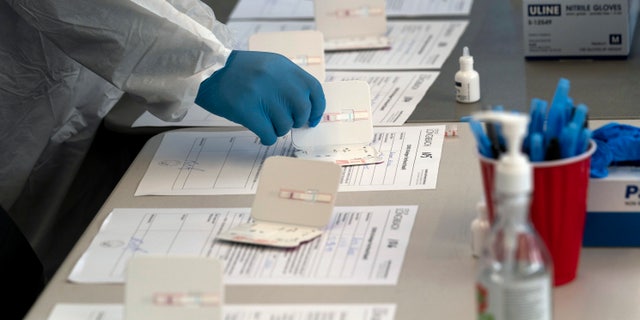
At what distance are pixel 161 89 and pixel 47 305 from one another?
500 millimetres

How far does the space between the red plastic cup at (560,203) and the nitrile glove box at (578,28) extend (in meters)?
0.84

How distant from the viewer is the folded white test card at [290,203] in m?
A: 1.23

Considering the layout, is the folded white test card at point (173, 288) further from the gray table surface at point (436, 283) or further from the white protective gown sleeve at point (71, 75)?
the white protective gown sleeve at point (71, 75)

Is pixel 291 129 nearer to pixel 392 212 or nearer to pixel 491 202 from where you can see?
pixel 392 212

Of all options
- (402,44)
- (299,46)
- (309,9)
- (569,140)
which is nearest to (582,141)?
(569,140)

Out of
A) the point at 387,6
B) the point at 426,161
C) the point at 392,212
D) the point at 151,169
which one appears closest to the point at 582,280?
the point at 392,212

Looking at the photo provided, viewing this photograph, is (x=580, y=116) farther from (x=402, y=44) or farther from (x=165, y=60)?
(x=402, y=44)

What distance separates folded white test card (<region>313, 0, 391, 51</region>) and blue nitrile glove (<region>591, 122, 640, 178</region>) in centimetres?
95

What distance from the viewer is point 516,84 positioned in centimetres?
177

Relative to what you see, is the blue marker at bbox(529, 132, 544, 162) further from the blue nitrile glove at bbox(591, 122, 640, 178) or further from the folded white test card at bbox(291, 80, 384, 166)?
the folded white test card at bbox(291, 80, 384, 166)

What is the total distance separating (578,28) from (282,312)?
1036mm

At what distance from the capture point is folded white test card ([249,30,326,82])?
1722 millimetres

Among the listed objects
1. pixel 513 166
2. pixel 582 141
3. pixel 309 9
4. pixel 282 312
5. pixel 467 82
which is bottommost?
pixel 309 9

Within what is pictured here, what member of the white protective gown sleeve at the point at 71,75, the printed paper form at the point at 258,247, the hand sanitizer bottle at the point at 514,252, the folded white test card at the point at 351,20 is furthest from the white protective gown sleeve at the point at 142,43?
the hand sanitizer bottle at the point at 514,252
